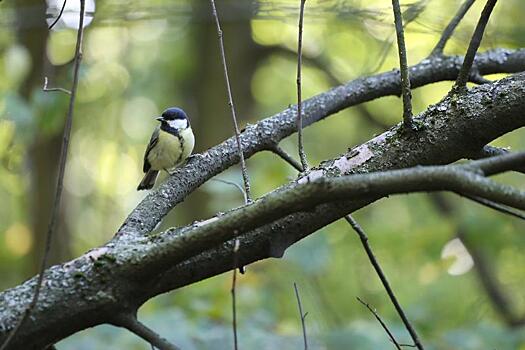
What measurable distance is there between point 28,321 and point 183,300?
13.5ft

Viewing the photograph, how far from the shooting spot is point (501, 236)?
5332 millimetres

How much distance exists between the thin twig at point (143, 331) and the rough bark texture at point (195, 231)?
16 mm

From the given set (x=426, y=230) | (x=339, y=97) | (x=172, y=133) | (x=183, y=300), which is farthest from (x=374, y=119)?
(x=339, y=97)

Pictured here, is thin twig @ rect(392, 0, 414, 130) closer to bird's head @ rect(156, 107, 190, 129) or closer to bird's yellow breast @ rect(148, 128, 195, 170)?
bird's yellow breast @ rect(148, 128, 195, 170)

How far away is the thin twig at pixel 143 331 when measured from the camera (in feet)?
5.00

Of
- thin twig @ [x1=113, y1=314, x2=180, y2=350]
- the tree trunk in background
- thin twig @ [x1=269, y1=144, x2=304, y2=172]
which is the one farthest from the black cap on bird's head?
the tree trunk in background

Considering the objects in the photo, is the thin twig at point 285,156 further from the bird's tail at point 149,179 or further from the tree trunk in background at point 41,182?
the tree trunk in background at point 41,182

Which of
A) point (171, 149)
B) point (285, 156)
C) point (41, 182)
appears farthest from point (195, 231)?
point (41, 182)

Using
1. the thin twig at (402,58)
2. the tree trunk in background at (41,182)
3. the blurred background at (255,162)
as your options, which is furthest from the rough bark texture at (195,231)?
the tree trunk in background at (41,182)

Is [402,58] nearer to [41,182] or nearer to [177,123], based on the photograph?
[177,123]

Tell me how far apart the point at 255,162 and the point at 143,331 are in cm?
473

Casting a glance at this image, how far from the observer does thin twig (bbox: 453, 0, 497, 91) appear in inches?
68.4

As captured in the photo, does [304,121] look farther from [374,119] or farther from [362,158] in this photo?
[374,119]

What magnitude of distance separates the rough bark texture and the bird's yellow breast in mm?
1355
